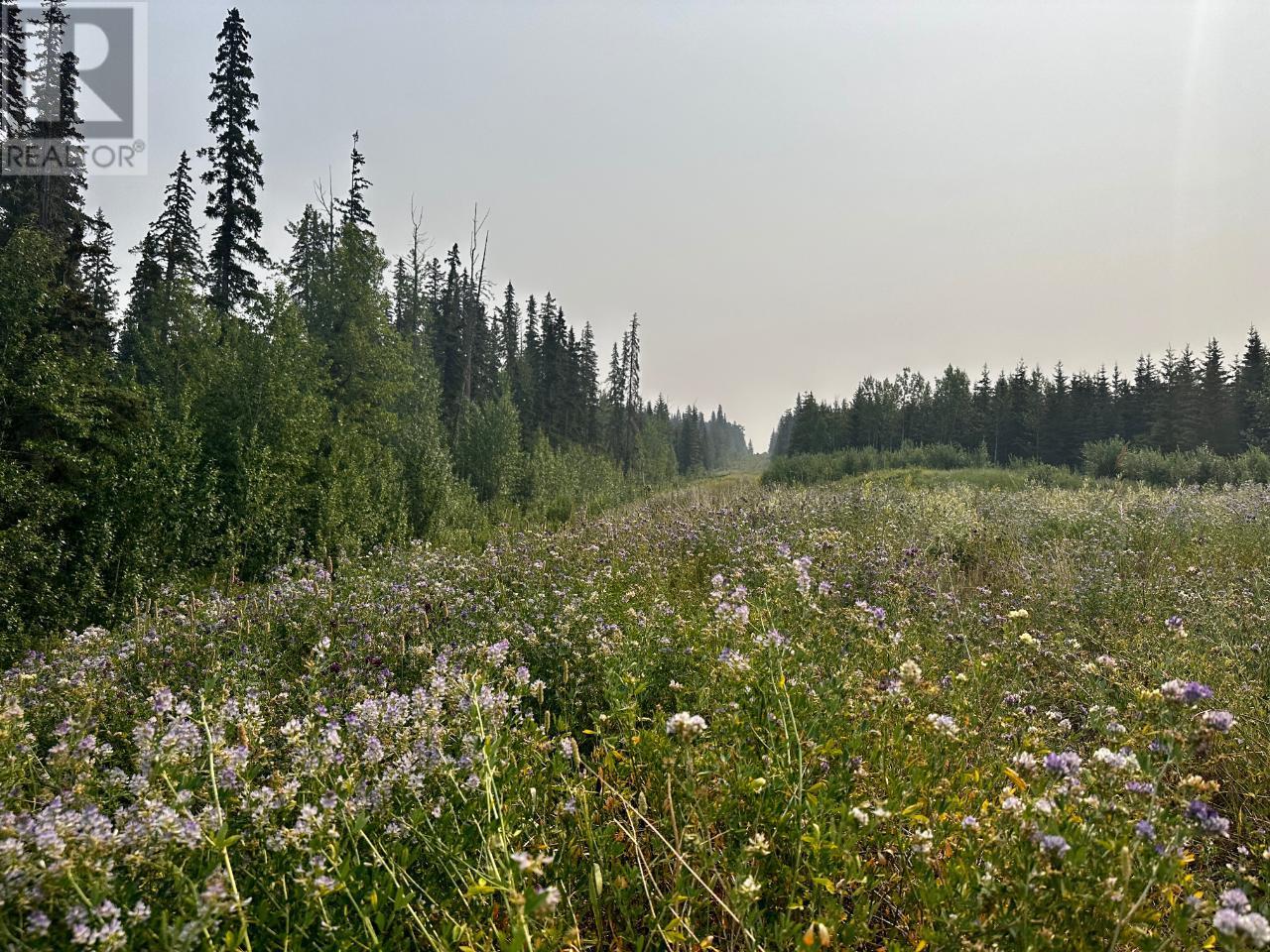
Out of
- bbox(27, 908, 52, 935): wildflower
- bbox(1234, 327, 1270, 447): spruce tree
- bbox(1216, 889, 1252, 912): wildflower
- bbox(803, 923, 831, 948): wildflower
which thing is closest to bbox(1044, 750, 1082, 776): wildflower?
bbox(1216, 889, 1252, 912): wildflower

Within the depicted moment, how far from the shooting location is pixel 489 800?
1.79 m

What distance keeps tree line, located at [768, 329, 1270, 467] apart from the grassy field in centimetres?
4281

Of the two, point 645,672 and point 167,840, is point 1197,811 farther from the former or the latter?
point 167,840

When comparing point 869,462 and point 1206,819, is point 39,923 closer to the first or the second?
point 1206,819

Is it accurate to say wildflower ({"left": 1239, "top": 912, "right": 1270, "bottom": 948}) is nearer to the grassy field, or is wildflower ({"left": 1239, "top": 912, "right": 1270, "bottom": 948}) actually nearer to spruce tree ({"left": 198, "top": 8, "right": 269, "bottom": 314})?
the grassy field

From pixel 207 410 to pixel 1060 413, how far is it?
61524 mm

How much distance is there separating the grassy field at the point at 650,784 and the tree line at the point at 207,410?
16.2 feet

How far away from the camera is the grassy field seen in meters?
1.48

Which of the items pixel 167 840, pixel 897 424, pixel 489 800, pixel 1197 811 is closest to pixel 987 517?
pixel 1197 811

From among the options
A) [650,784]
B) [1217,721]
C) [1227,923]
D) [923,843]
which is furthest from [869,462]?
[1227,923]

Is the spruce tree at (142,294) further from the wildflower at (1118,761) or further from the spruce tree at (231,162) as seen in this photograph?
the wildflower at (1118,761)

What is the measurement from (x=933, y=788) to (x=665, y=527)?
22.9ft

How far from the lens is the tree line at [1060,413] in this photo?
42.3m

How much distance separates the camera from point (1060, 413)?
51.3 meters
